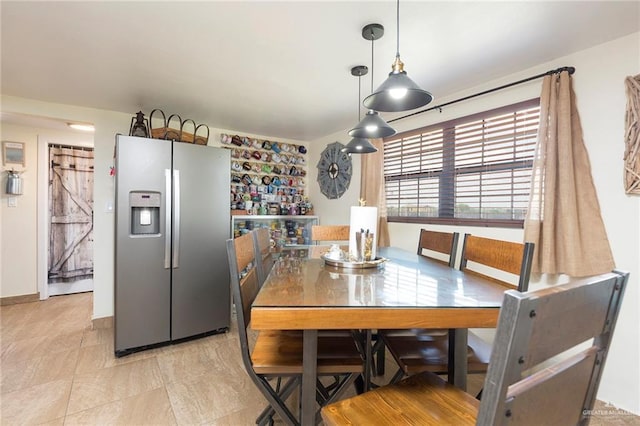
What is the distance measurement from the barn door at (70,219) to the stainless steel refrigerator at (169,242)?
230cm

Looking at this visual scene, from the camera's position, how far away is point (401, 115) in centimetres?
299

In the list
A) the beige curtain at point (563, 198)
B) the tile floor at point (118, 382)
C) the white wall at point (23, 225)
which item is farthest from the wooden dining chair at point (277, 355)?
the white wall at point (23, 225)

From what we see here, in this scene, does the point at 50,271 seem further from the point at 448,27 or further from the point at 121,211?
the point at 448,27

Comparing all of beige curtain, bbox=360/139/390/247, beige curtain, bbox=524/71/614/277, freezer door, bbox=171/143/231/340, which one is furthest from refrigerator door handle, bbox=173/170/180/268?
beige curtain, bbox=524/71/614/277

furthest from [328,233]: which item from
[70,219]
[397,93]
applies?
[70,219]

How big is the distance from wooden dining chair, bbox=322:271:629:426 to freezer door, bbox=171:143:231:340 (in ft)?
7.07

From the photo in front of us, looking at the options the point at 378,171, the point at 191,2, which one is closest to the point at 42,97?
the point at 191,2

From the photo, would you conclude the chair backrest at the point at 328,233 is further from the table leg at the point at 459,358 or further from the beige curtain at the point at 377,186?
the table leg at the point at 459,358

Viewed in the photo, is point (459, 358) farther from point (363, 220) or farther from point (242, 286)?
point (242, 286)

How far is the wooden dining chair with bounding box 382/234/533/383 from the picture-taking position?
4.19 ft

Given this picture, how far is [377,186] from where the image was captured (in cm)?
309

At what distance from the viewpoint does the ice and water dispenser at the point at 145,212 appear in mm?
2424

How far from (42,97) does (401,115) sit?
3.37 meters

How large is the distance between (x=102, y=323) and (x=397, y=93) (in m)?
3.42
